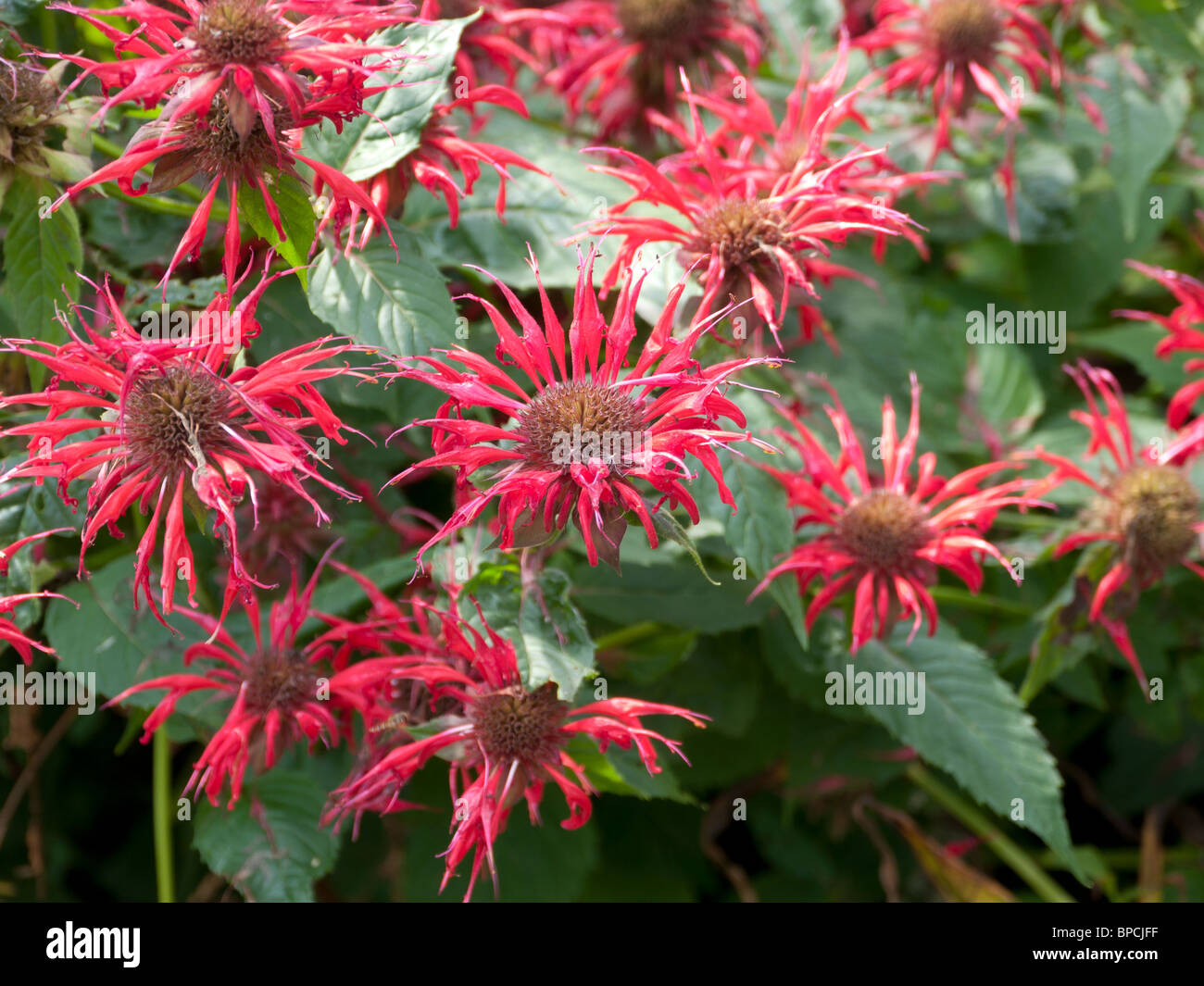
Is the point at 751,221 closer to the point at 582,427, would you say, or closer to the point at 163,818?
the point at 582,427

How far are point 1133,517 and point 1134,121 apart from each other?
57 centimetres

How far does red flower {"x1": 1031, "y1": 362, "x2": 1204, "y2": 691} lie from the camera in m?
1.04

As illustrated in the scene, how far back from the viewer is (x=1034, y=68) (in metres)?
1.21

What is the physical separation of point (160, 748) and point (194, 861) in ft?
1.16

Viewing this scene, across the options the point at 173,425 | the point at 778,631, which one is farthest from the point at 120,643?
the point at 778,631

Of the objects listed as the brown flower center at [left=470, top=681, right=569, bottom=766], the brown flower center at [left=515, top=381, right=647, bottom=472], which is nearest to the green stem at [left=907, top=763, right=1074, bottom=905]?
the brown flower center at [left=470, top=681, right=569, bottom=766]

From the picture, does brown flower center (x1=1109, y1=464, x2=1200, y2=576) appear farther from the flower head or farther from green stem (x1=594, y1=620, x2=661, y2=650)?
the flower head

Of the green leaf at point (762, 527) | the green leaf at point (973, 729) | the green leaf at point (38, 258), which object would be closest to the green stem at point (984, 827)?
the green leaf at point (973, 729)

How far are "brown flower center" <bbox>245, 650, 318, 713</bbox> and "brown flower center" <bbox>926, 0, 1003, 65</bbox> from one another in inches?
37.8

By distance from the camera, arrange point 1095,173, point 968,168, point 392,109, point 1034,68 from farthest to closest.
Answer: point 1095,173
point 968,168
point 1034,68
point 392,109

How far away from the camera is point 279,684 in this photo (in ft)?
2.94

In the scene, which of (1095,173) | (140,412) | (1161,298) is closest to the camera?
(140,412)
